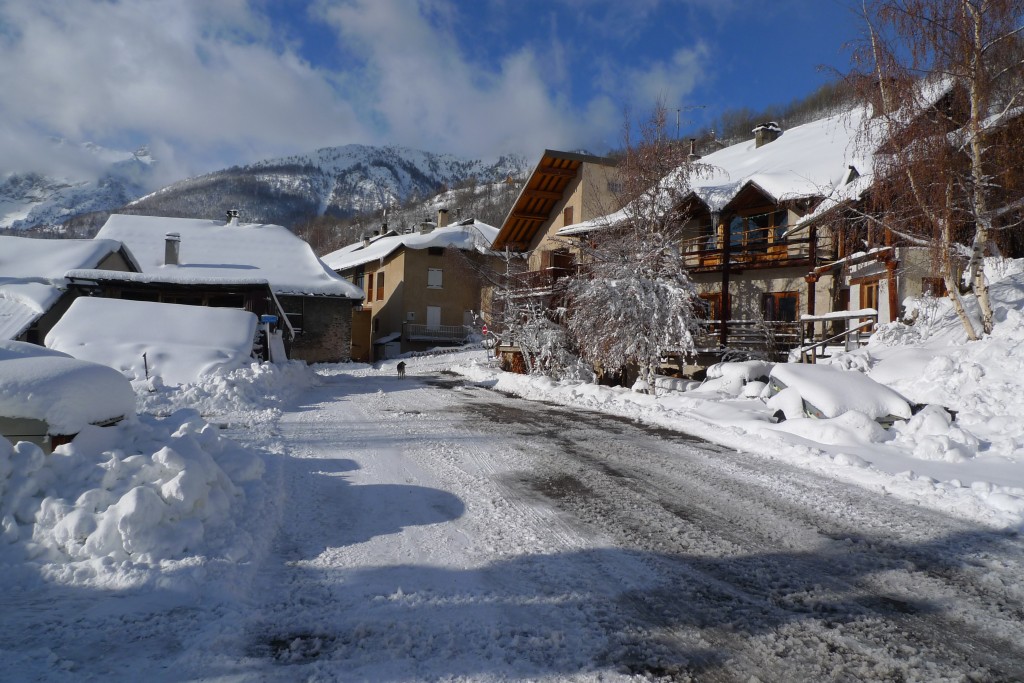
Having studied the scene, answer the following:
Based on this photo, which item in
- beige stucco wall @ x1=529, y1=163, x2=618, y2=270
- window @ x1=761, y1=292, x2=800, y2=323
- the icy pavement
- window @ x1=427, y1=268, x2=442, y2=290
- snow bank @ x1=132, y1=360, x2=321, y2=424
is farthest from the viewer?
window @ x1=427, y1=268, x2=442, y2=290

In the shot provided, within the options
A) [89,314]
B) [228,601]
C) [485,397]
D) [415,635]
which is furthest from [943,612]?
[89,314]

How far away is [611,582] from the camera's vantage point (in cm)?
430

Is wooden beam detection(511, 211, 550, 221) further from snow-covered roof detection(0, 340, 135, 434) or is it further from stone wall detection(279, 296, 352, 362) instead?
snow-covered roof detection(0, 340, 135, 434)

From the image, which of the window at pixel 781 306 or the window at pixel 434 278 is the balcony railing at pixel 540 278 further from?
the window at pixel 434 278

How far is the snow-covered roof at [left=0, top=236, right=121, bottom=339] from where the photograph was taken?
19.0 meters

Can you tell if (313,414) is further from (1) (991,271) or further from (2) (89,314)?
(1) (991,271)

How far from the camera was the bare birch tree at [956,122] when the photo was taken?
11.6 meters

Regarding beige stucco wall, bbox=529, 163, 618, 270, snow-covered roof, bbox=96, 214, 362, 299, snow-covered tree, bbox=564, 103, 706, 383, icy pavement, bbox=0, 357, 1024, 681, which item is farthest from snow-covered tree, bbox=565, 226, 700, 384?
snow-covered roof, bbox=96, 214, 362, 299

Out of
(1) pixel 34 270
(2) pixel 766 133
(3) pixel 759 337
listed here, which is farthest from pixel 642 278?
(1) pixel 34 270

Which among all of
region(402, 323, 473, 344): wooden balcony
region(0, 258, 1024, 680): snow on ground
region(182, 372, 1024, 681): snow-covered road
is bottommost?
region(182, 372, 1024, 681): snow-covered road

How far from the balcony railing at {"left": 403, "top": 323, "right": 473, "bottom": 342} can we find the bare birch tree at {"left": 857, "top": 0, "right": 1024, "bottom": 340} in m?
28.3

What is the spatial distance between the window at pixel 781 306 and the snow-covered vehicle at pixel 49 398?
1996cm

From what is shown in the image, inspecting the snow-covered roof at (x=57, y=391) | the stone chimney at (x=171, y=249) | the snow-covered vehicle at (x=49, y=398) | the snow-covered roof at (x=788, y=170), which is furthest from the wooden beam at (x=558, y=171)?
the snow-covered vehicle at (x=49, y=398)

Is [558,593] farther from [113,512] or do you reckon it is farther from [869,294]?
[869,294]
